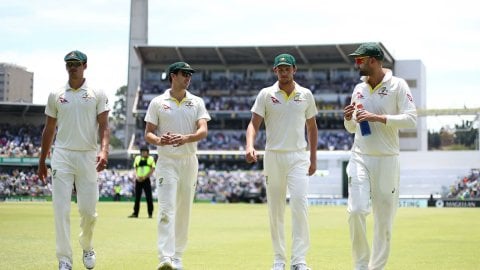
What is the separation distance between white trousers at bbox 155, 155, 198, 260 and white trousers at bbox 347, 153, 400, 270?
2.27 m

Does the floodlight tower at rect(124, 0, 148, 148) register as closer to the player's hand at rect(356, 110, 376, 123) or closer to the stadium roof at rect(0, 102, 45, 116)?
the stadium roof at rect(0, 102, 45, 116)

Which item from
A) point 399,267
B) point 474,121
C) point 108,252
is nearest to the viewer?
point 399,267

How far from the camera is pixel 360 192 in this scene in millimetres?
7809

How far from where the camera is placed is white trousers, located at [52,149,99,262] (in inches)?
335

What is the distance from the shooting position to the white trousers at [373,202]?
782 cm

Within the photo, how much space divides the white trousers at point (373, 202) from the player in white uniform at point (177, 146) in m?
2.19

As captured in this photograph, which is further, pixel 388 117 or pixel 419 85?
pixel 419 85

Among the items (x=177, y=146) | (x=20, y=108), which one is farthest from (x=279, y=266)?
(x=20, y=108)

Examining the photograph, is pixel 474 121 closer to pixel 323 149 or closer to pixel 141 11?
pixel 323 149

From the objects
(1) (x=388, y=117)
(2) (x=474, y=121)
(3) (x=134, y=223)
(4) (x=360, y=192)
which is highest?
(2) (x=474, y=121)

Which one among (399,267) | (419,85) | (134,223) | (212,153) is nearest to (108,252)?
(399,267)

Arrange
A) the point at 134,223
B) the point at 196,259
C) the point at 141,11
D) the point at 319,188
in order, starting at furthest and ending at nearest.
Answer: the point at 141,11
the point at 319,188
the point at 134,223
the point at 196,259

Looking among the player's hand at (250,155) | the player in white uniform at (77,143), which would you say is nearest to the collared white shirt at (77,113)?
the player in white uniform at (77,143)

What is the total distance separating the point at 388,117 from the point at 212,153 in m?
55.0
